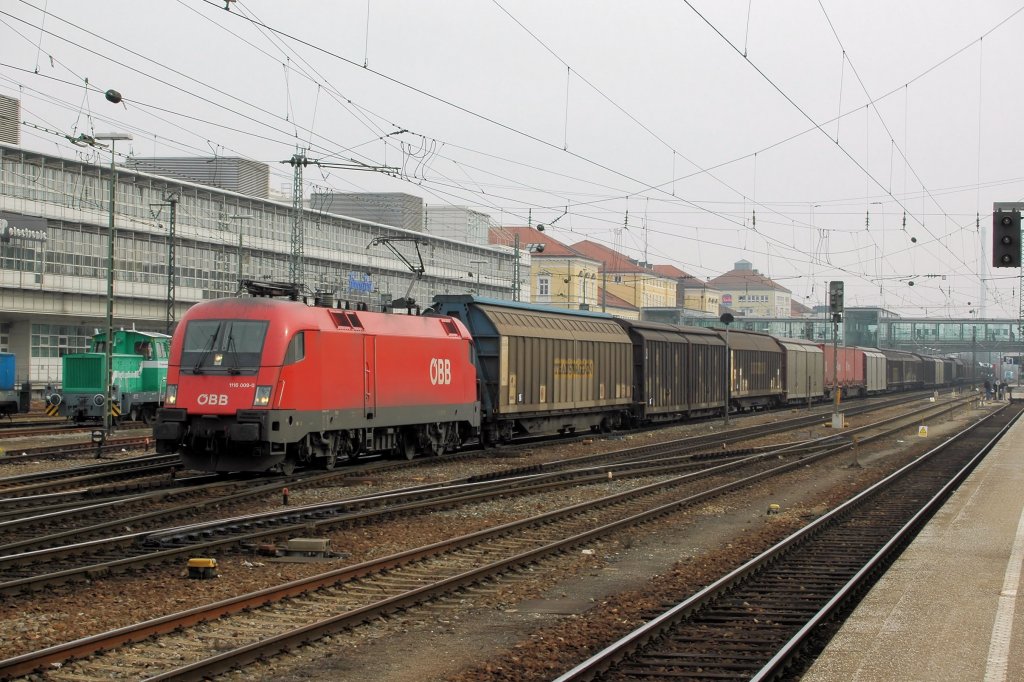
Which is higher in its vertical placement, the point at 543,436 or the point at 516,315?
the point at 516,315

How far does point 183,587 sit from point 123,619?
1419 millimetres

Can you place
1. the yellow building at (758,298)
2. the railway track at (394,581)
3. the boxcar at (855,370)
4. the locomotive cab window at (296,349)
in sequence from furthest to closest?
the yellow building at (758,298) < the boxcar at (855,370) < the locomotive cab window at (296,349) < the railway track at (394,581)

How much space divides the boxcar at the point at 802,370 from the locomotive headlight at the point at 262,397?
134ft

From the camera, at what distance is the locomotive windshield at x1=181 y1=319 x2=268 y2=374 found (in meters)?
19.9

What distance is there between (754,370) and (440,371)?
29350mm

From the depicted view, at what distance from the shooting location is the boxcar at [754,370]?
161 ft

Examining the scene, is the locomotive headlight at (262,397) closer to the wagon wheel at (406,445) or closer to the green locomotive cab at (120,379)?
the wagon wheel at (406,445)

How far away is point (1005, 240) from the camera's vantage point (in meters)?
24.1

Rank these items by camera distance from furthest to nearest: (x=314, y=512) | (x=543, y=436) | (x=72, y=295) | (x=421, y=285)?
(x=421, y=285) → (x=72, y=295) → (x=543, y=436) → (x=314, y=512)

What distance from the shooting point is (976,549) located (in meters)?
14.0

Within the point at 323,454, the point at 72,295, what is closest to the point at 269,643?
the point at 323,454

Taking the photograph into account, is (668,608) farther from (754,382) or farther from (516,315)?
(754,382)

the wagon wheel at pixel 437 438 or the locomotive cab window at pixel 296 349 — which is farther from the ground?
the locomotive cab window at pixel 296 349

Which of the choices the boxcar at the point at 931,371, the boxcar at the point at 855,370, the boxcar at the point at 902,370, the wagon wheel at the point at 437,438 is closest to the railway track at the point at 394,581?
the wagon wheel at the point at 437,438
